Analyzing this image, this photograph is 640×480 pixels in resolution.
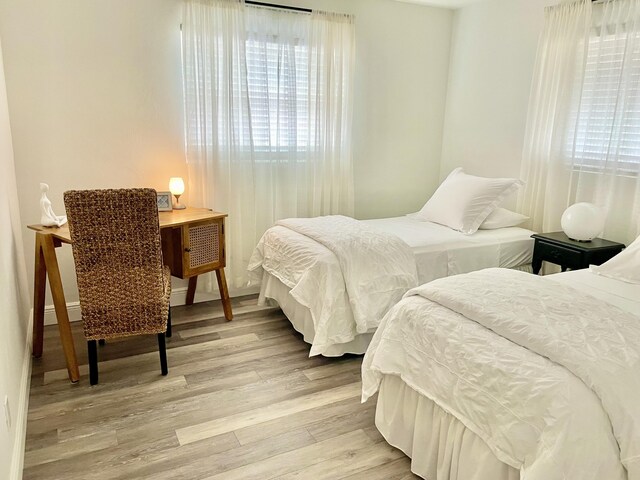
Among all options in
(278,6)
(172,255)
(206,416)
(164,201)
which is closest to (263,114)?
(278,6)

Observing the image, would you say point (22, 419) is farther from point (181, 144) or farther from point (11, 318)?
→ point (181, 144)

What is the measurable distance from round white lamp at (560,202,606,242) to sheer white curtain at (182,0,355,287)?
175 cm

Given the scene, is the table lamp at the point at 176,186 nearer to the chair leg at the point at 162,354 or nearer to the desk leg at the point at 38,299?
the desk leg at the point at 38,299

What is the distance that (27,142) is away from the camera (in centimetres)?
298

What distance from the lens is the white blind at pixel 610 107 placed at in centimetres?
297

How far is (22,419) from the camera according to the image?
2.12 m

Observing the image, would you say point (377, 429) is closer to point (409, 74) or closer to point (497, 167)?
point (497, 167)

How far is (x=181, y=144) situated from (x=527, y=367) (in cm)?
281

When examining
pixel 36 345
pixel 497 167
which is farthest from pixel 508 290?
pixel 36 345

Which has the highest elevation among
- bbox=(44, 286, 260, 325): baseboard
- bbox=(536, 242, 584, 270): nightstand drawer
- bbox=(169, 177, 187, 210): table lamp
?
bbox=(169, 177, 187, 210): table lamp

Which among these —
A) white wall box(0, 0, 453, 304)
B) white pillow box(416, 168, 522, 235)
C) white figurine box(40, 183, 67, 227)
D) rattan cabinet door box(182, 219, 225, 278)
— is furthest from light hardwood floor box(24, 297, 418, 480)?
white pillow box(416, 168, 522, 235)

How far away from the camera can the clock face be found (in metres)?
3.25

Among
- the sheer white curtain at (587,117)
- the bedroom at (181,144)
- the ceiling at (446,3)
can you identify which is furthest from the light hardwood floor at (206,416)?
the ceiling at (446,3)

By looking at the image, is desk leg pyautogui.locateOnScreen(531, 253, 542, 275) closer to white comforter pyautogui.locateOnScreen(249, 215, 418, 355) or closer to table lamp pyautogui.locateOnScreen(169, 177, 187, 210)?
white comforter pyautogui.locateOnScreen(249, 215, 418, 355)
